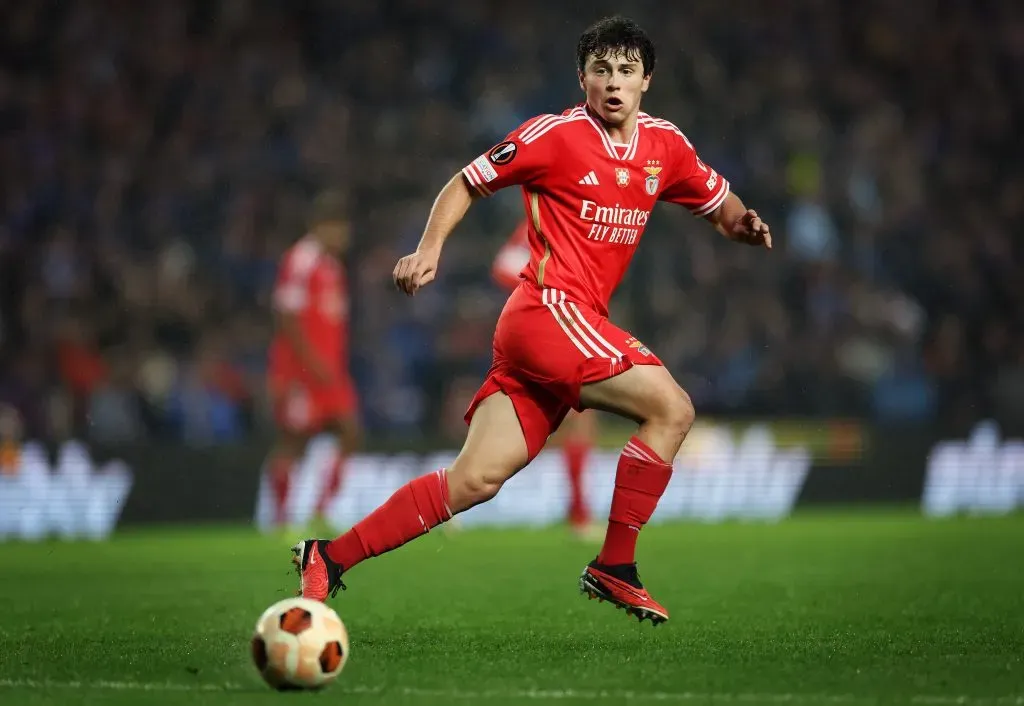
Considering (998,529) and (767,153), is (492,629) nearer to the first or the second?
(998,529)

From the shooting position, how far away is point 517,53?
16.0 metres

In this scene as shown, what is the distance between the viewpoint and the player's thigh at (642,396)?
500 centimetres

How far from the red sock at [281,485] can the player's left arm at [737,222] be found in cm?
614

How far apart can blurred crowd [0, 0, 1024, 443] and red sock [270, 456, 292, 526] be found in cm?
106

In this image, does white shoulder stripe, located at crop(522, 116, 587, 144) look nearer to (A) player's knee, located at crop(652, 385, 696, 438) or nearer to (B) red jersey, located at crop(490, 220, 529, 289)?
(A) player's knee, located at crop(652, 385, 696, 438)

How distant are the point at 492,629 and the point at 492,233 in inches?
371

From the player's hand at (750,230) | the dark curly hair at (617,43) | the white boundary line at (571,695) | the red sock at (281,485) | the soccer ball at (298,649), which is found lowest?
the red sock at (281,485)

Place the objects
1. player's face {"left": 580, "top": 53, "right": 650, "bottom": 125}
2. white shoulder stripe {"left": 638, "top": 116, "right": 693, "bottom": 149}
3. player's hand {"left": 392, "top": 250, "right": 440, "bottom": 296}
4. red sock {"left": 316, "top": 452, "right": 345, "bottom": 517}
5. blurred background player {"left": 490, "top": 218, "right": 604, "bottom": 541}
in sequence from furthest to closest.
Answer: red sock {"left": 316, "top": 452, "right": 345, "bottom": 517} < blurred background player {"left": 490, "top": 218, "right": 604, "bottom": 541} < white shoulder stripe {"left": 638, "top": 116, "right": 693, "bottom": 149} < player's face {"left": 580, "top": 53, "right": 650, "bottom": 125} < player's hand {"left": 392, "top": 250, "right": 440, "bottom": 296}

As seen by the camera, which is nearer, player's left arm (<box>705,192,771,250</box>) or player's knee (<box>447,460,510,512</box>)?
player's knee (<box>447,460,510,512</box>)

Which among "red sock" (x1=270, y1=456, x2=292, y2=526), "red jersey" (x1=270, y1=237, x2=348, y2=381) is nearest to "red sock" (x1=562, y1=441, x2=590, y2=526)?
"red jersey" (x1=270, y1=237, x2=348, y2=381)

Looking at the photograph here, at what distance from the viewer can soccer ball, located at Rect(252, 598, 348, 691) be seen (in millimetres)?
4055

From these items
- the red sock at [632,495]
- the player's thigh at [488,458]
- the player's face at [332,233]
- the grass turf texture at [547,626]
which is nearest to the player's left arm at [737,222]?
the red sock at [632,495]

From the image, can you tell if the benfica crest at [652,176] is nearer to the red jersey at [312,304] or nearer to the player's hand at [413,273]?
the player's hand at [413,273]

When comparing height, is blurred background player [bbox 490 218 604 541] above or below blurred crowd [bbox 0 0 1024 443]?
below
